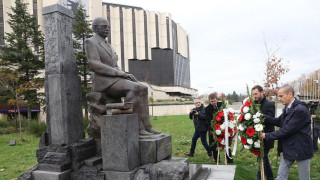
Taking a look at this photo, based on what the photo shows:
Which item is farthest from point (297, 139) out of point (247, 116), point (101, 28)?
point (101, 28)

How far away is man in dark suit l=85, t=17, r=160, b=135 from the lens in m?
4.76

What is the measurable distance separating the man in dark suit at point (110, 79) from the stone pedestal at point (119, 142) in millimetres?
582

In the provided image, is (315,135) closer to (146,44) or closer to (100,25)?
(100,25)

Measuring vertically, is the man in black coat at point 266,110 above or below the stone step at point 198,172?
above

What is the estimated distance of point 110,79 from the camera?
15.8ft

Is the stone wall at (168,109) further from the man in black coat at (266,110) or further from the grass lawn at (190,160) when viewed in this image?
the man in black coat at (266,110)

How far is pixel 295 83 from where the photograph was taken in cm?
3659

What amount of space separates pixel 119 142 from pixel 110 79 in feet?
4.37

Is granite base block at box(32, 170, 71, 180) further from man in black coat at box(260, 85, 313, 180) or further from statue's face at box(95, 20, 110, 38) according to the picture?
man in black coat at box(260, 85, 313, 180)

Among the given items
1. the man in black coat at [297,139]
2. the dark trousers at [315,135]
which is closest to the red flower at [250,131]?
the man in black coat at [297,139]

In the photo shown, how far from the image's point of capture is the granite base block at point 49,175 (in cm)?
431

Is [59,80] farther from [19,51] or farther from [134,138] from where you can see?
[19,51]

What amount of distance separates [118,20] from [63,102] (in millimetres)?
44755

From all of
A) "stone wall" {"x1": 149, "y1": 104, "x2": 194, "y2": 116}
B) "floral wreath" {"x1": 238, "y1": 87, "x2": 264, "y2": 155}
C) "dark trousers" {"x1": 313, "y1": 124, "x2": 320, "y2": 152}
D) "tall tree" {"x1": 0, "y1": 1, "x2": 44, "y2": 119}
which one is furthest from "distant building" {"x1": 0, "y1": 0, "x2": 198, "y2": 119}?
"floral wreath" {"x1": 238, "y1": 87, "x2": 264, "y2": 155}
